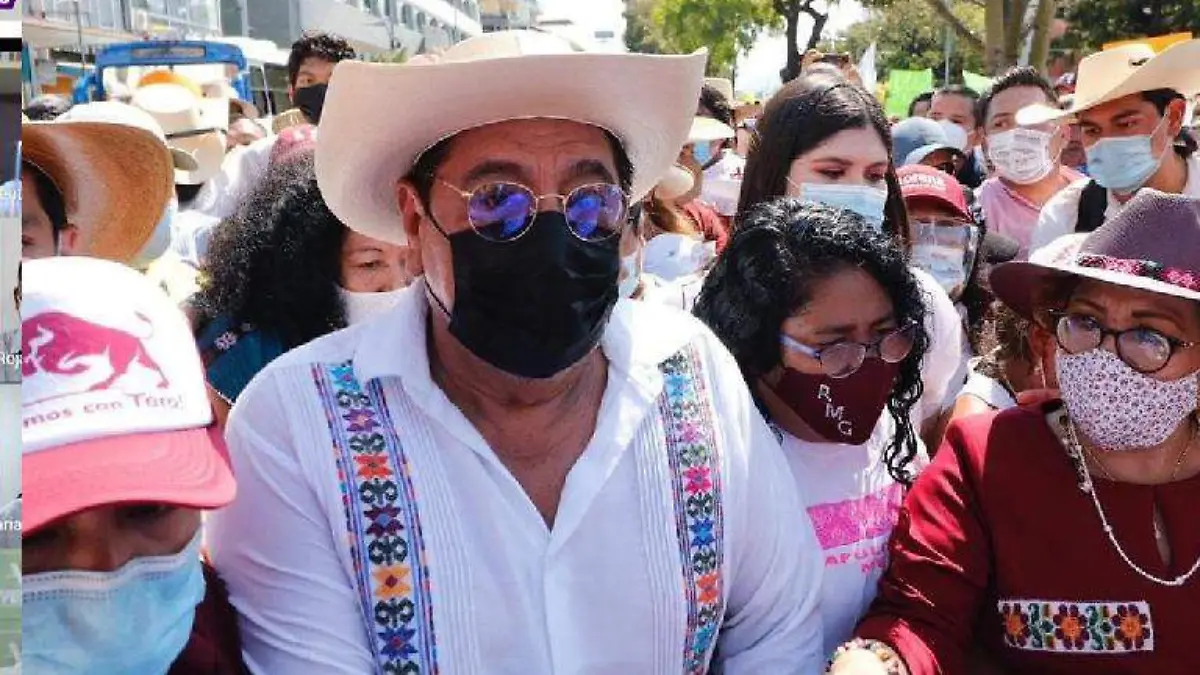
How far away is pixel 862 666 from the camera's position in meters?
1.90

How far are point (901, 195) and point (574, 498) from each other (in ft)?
6.12

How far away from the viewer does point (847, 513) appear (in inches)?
83.7

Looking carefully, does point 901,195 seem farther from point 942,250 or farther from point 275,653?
point 275,653

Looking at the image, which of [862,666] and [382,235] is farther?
[382,235]

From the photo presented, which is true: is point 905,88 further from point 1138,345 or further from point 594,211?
point 594,211

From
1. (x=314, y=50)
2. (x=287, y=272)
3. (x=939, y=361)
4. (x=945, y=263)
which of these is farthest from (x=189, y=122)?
(x=939, y=361)

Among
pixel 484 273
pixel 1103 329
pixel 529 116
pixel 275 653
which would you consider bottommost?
pixel 275 653

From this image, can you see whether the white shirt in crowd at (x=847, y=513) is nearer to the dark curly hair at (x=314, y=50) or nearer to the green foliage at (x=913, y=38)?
the dark curly hair at (x=314, y=50)

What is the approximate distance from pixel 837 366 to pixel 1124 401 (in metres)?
0.49

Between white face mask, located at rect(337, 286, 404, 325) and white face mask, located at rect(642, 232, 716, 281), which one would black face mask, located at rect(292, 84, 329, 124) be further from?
white face mask, located at rect(337, 286, 404, 325)

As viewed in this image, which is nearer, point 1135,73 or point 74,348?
point 74,348

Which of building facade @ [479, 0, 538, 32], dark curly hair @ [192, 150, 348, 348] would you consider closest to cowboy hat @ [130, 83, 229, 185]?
dark curly hair @ [192, 150, 348, 348]

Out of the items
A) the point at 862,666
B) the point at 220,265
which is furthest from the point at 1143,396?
the point at 220,265

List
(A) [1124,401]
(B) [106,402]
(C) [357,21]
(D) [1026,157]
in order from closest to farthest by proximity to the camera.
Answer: (B) [106,402], (A) [1124,401], (D) [1026,157], (C) [357,21]
